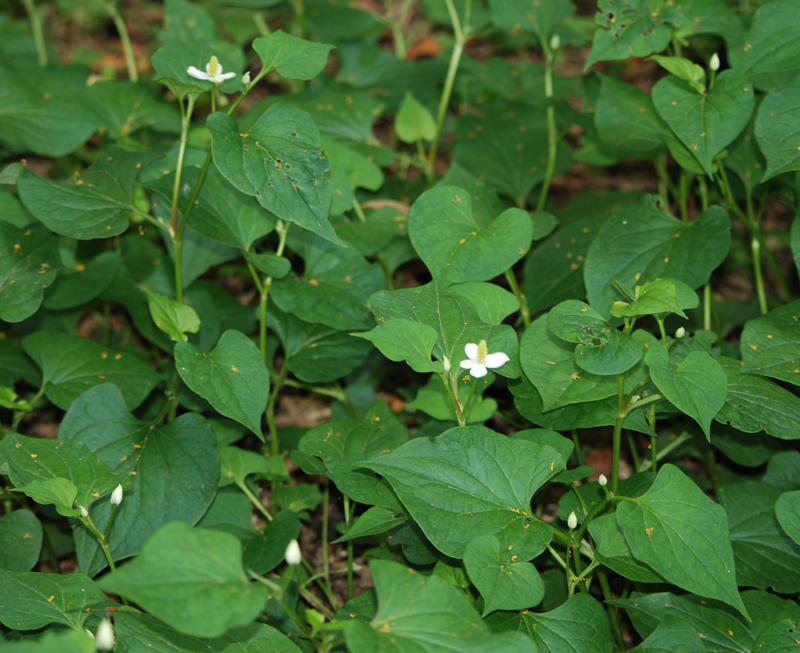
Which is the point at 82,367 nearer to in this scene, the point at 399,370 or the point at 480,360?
the point at 399,370

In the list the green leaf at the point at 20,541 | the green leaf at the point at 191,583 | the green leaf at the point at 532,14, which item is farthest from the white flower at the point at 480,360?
the green leaf at the point at 532,14

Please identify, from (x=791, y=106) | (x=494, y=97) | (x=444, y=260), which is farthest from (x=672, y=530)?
(x=494, y=97)

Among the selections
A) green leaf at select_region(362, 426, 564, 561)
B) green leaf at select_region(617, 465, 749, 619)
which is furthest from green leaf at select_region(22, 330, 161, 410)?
green leaf at select_region(617, 465, 749, 619)

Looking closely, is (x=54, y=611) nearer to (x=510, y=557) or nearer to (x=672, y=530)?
(x=510, y=557)

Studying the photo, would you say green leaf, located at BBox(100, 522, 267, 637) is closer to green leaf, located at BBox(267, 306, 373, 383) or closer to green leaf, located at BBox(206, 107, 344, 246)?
green leaf, located at BBox(206, 107, 344, 246)

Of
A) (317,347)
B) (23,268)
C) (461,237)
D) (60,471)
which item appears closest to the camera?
(60,471)

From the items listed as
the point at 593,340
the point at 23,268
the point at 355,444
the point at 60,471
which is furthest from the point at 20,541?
the point at 593,340
